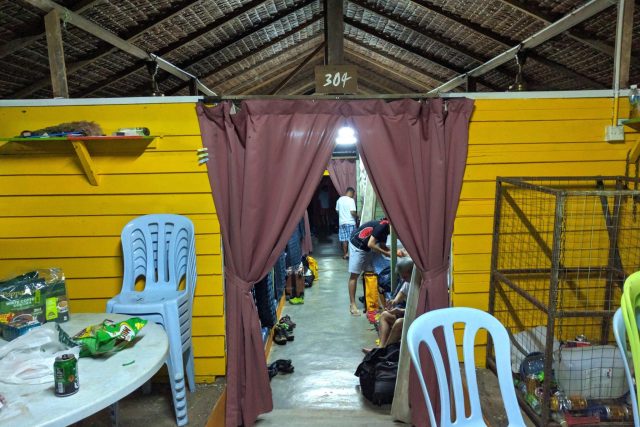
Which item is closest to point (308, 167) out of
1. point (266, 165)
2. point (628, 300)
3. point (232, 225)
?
point (266, 165)

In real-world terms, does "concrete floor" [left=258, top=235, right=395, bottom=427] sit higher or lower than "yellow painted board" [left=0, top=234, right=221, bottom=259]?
lower

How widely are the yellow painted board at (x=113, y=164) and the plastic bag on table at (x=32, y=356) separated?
1294mm

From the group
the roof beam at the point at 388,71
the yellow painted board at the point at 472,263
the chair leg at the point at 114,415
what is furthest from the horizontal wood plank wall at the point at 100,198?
the roof beam at the point at 388,71

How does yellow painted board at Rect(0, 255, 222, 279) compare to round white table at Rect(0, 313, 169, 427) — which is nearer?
round white table at Rect(0, 313, 169, 427)

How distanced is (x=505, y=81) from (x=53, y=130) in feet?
16.4

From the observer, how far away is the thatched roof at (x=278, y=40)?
3.14 meters

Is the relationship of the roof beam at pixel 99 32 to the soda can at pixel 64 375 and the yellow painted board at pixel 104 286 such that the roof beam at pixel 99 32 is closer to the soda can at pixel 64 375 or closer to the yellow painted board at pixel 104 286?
the yellow painted board at pixel 104 286

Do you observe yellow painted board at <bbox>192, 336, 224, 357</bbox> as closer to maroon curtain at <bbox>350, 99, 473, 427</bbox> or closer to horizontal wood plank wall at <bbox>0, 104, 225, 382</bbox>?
horizontal wood plank wall at <bbox>0, 104, 225, 382</bbox>

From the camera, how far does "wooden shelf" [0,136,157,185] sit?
8.17 ft

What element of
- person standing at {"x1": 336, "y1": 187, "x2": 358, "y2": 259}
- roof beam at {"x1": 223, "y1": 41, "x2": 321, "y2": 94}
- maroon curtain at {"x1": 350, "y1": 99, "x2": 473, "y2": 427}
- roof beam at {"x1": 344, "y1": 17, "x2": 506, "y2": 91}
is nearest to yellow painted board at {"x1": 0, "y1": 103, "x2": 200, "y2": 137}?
maroon curtain at {"x1": 350, "y1": 99, "x2": 473, "y2": 427}

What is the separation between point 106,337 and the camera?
5.60ft

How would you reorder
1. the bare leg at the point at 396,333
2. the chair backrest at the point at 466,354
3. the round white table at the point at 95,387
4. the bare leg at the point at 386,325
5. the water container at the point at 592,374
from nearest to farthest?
the round white table at the point at 95,387 < the chair backrest at the point at 466,354 < the water container at the point at 592,374 < the bare leg at the point at 396,333 < the bare leg at the point at 386,325

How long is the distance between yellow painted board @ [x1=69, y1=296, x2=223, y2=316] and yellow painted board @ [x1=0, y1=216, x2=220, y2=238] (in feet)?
1.60

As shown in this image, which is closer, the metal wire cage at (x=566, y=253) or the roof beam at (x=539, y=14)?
the metal wire cage at (x=566, y=253)
